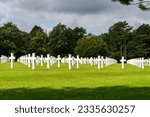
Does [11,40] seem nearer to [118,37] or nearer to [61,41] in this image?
[61,41]

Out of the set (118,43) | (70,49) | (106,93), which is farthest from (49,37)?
(106,93)

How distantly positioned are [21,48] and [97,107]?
328ft

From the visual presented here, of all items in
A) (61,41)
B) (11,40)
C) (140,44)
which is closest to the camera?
(11,40)

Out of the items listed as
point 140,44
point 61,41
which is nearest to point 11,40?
point 61,41

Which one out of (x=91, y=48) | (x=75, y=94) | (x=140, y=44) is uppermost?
(x=140, y=44)

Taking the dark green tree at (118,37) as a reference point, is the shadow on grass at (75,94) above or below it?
below

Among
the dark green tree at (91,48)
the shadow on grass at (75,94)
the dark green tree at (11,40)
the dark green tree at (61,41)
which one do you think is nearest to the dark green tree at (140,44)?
the dark green tree at (91,48)

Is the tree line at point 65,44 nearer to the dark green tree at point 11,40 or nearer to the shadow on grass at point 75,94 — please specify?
the dark green tree at point 11,40

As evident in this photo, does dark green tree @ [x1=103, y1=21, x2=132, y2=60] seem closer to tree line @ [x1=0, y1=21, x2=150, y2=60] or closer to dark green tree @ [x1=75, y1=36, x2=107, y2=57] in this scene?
tree line @ [x1=0, y1=21, x2=150, y2=60]

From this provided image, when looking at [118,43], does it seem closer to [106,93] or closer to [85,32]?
[85,32]

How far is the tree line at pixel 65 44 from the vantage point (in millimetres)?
102688

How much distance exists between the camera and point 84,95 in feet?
41.0

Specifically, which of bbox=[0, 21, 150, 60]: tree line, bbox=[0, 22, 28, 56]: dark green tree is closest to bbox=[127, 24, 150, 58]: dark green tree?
bbox=[0, 21, 150, 60]: tree line

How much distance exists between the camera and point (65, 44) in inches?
4373
